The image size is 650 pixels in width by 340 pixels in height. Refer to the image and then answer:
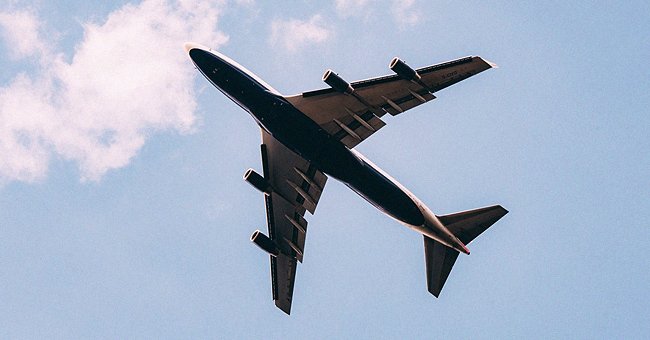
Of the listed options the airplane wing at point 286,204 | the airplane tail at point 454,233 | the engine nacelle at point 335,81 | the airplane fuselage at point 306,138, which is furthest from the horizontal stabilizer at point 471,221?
the engine nacelle at point 335,81

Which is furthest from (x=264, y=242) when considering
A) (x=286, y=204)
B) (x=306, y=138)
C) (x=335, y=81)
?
(x=335, y=81)

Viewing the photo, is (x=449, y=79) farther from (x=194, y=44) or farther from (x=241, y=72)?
(x=194, y=44)

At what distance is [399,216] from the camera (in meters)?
67.0

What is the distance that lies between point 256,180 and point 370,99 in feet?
45.3

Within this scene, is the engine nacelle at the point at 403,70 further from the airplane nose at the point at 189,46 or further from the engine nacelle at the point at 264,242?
the engine nacelle at the point at 264,242

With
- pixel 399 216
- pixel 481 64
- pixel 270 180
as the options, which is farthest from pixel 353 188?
pixel 481 64

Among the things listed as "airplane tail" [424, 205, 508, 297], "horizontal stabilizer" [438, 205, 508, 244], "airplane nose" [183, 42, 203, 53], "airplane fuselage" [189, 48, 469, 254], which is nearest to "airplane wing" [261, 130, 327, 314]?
"airplane fuselage" [189, 48, 469, 254]

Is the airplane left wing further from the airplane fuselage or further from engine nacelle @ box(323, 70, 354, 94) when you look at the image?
engine nacelle @ box(323, 70, 354, 94)

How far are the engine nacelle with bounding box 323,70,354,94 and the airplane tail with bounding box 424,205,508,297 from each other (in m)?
14.6

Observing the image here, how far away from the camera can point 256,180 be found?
71.1 metres

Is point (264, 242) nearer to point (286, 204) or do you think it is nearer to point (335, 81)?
point (286, 204)

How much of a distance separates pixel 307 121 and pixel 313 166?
7025 mm

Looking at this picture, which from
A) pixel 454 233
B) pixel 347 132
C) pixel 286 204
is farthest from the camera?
pixel 286 204

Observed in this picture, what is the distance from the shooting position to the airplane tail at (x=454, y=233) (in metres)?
67.4
